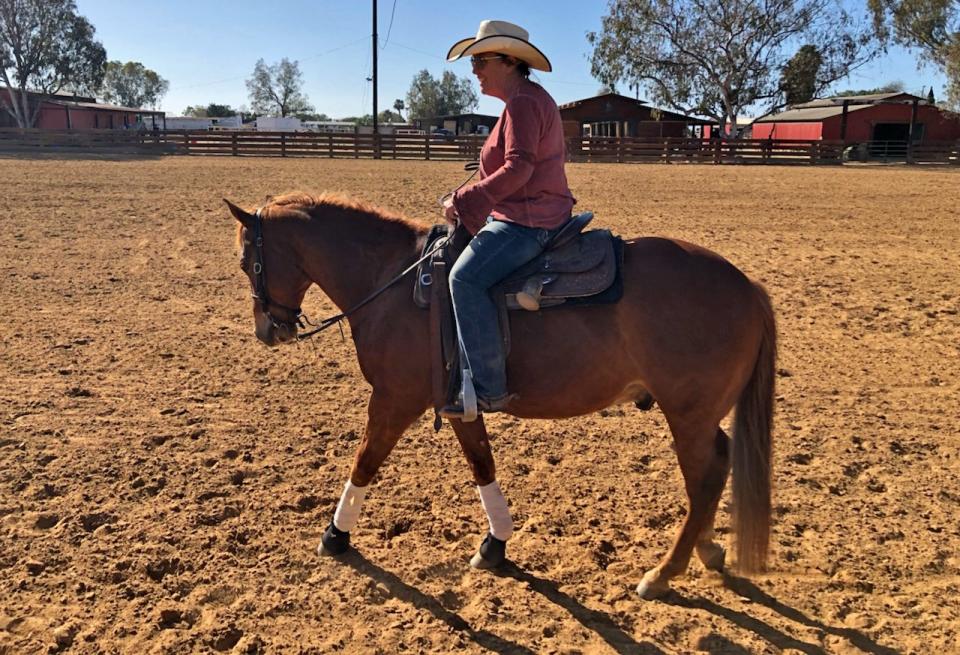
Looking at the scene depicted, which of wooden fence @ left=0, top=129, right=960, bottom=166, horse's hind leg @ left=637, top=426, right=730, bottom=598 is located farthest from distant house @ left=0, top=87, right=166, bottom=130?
horse's hind leg @ left=637, top=426, right=730, bottom=598

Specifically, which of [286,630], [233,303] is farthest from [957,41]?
[286,630]

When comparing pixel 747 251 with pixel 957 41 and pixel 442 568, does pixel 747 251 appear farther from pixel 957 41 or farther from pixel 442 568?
pixel 957 41

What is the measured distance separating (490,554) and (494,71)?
2.54 m

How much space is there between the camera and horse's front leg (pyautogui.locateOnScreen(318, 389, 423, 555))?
379 cm

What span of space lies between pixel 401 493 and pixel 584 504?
1.19 m

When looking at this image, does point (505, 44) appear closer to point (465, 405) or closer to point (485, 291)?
point (485, 291)

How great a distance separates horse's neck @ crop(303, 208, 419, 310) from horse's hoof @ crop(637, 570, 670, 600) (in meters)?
2.17

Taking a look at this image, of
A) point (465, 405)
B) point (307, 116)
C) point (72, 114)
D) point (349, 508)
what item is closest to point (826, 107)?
point (465, 405)

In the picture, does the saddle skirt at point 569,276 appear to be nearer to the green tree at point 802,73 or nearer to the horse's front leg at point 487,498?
the horse's front leg at point 487,498

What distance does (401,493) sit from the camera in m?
4.59

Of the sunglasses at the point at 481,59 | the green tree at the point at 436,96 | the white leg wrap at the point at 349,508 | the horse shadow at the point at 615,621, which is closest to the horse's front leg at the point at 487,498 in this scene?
the horse shadow at the point at 615,621

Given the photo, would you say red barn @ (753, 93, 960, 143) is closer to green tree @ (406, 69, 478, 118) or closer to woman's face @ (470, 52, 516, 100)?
woman's face @ (470, 52, 516, 100)

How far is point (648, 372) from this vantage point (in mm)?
3562

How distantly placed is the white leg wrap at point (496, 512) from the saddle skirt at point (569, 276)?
3.59ft
